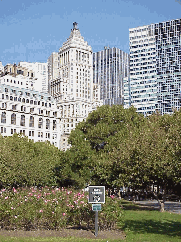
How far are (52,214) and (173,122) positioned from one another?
2789 cm

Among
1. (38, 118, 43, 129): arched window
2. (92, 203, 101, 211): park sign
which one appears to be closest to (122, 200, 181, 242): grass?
(92, 203, 101, 211): park sign

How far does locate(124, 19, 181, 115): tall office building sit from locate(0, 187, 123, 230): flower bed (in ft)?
522

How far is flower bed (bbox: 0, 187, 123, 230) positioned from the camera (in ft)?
76.3

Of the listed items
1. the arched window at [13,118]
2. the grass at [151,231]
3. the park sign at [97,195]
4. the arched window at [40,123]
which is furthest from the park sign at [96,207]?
the arched window at [40,123]

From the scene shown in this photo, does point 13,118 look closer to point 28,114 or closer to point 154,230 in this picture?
point 28,114

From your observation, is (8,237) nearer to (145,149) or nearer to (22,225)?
(22,225)

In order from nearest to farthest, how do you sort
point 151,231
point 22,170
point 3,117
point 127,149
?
point 151,231 → point 127,149 → point 22,170 → point 3,117

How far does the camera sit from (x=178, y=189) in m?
43.9

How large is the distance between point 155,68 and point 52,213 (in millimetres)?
170871

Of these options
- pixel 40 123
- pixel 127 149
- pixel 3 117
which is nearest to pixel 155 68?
pixel 40 123

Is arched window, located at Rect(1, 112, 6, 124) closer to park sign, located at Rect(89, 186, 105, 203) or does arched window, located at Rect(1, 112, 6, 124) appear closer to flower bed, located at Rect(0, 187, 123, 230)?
flower bed, located at Rect(0, 187, 123, 230)

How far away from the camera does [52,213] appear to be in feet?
76.7

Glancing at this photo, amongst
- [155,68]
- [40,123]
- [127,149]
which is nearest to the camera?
[127,149]

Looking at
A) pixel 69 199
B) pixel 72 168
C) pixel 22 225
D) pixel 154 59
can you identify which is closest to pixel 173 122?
pixel 72 168
